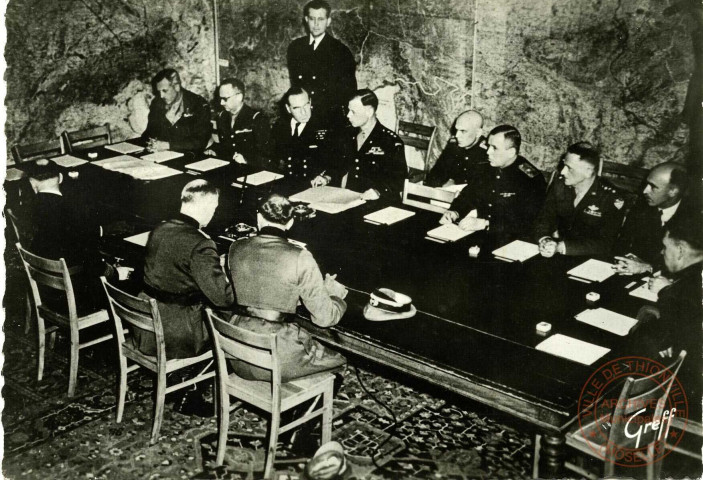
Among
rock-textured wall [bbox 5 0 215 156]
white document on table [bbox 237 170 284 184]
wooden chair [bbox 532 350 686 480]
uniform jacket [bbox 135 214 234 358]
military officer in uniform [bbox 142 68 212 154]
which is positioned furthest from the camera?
rock-textured wall [bbox 5 0 215 156]

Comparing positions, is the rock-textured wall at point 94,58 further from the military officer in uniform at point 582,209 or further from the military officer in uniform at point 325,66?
the military officer in uniform at point 582,209

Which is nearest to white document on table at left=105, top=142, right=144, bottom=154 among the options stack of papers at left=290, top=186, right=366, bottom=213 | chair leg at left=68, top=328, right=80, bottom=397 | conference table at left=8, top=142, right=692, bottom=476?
conference table at left=8, top=142, right=692, bottom=476

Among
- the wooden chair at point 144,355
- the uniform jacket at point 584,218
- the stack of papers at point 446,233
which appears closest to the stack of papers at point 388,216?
the stack of papers at point 446,233

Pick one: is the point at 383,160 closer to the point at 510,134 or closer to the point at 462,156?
the point at 462,156

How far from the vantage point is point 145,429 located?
147 inches

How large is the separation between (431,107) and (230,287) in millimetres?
3613

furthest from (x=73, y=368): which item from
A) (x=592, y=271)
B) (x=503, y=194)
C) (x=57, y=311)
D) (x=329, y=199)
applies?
(x=592, y=271)

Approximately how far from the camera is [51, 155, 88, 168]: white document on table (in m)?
5.63

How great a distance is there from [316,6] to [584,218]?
3.93 metres

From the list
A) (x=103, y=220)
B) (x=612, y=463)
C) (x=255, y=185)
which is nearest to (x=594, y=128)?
(x=255, y=185)

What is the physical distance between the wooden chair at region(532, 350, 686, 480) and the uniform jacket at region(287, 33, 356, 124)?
4.39 metres

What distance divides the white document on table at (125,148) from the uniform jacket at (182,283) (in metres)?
2.59

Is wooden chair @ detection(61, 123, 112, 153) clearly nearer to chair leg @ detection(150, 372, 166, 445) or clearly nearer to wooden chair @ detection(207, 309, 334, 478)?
chair leg @ detection(150, 372, 166, 445)

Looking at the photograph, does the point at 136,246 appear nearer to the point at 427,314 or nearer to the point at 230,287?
the point at 230,287
